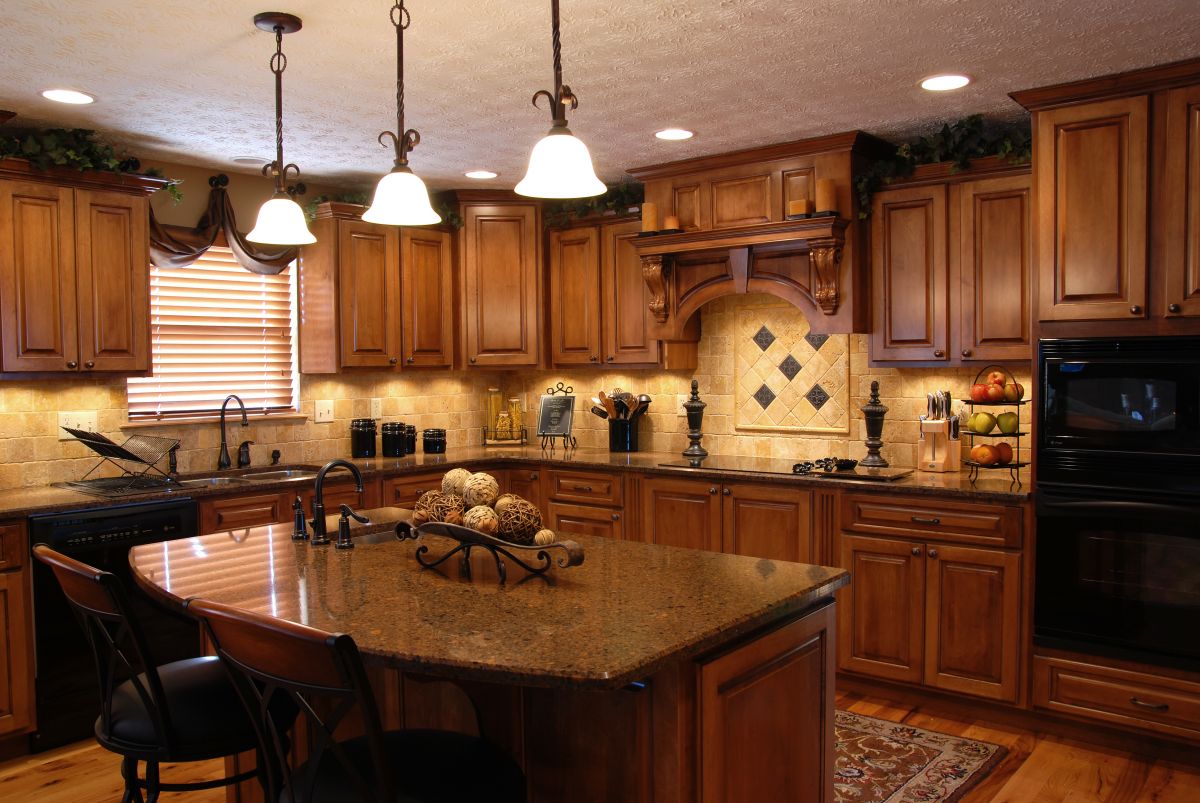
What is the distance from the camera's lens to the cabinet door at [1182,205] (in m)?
3.30

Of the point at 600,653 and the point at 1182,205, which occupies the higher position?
the point at 1182,205

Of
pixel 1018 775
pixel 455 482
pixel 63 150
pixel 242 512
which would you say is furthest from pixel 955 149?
pixel 63 150

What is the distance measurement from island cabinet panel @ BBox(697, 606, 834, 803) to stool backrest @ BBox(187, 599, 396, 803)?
65cm

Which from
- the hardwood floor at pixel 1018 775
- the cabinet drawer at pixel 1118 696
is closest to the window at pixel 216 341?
the hardwood floor at pixel 1018 775

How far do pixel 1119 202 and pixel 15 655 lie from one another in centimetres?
445

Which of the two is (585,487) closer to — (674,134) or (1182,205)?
(674,134)

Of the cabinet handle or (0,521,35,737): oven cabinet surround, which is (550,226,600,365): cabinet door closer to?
(0,521,35,737): oven cabinet surround

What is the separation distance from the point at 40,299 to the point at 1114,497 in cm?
434

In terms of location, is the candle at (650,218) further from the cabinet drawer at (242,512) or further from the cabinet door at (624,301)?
the cabinet drawer at (242,512)

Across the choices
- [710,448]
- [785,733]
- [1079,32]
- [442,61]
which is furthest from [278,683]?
[710,448]

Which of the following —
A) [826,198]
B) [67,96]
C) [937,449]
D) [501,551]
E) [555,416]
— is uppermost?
[67,96]

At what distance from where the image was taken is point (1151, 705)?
343cm

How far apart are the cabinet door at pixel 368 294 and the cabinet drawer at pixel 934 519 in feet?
8.71

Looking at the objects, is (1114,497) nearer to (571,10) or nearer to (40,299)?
(571,10)
